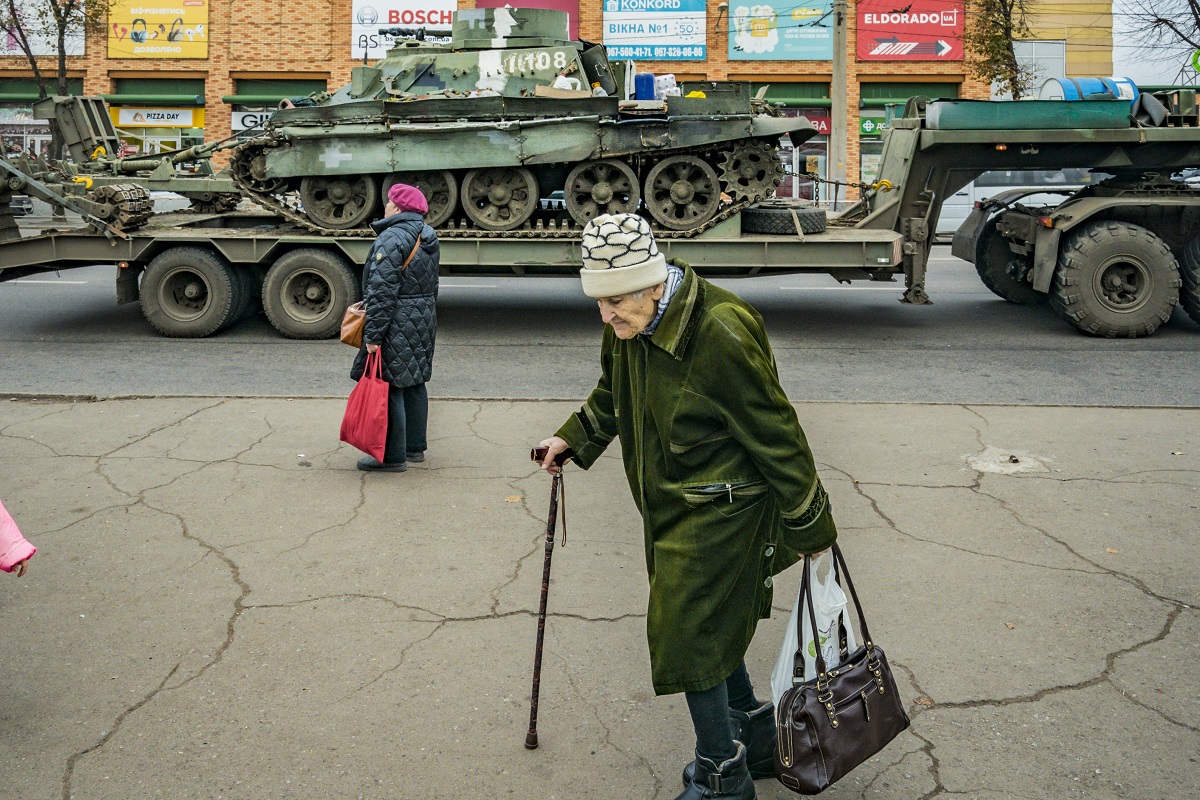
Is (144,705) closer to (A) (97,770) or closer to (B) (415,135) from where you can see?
(A) (97,770)

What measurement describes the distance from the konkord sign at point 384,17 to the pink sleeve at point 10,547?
98.0 feet

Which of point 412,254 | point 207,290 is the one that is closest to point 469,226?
point 207,290

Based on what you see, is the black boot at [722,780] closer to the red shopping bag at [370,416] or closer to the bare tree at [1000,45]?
the red shopping bag at [370,416]

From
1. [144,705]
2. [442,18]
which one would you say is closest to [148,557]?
[144,705]

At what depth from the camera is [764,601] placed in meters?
3.56

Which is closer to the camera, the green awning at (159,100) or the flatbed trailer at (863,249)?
the flatbed trailer at (863,249)

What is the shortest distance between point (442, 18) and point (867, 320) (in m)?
22.2

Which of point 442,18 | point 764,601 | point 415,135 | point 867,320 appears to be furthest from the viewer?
point 442,18

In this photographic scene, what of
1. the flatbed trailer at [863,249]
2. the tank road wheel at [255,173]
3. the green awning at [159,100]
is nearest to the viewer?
the flatbed trailer at [863,249]

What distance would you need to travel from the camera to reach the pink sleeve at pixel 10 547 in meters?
3.79

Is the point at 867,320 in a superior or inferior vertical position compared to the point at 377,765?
superior

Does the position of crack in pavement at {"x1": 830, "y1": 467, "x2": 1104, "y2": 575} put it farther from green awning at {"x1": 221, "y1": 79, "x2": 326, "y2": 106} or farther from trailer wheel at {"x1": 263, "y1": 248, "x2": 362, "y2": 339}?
green awning at {"x1": 221, "y1": 79, "x2": 326, "y2": 106}

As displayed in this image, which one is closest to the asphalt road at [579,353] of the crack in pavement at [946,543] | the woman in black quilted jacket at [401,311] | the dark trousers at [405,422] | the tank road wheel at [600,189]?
the tank road wheel at [600,189]

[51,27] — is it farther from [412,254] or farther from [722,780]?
[722,780]
